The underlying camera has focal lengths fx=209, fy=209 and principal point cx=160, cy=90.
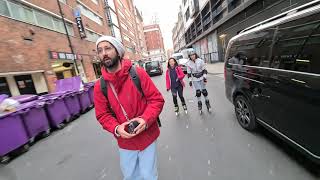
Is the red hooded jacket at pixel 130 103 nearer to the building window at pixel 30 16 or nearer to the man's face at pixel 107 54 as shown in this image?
the man's face at pixel 107 54

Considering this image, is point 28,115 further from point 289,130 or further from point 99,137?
point 289,130

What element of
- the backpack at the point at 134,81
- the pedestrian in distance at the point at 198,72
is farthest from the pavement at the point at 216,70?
the backpack at the point at 134,81

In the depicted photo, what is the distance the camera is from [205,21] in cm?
3578

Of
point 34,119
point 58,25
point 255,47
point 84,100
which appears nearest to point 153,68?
point 58,25

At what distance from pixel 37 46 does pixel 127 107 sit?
1404 cm

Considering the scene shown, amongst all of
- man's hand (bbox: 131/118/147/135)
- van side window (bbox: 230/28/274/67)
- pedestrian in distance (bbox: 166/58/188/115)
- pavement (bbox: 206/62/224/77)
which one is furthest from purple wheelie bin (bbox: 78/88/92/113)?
pavement (bbox: 206/62/224/77)

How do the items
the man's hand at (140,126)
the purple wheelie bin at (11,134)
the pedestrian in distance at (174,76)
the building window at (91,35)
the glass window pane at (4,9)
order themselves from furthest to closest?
1. the building window at (91,35)
2. the glass window pane at (4,9)
3. the pedestrian in distance at (174,76)
4. the purple wheelie bin at (11,134)
5. the man's hand at (140,126)

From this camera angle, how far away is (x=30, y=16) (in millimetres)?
13758

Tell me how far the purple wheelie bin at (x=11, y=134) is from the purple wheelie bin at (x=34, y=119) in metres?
0.20

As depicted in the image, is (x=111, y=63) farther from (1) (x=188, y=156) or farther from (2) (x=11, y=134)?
(2) (x=11, y=134)

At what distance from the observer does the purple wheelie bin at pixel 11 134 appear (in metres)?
4.87

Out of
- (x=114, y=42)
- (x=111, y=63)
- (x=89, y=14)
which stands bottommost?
(x=111, y=63)

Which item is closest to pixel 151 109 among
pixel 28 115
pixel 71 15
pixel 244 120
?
pixel 244 120

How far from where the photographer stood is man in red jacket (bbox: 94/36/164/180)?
2068mm
